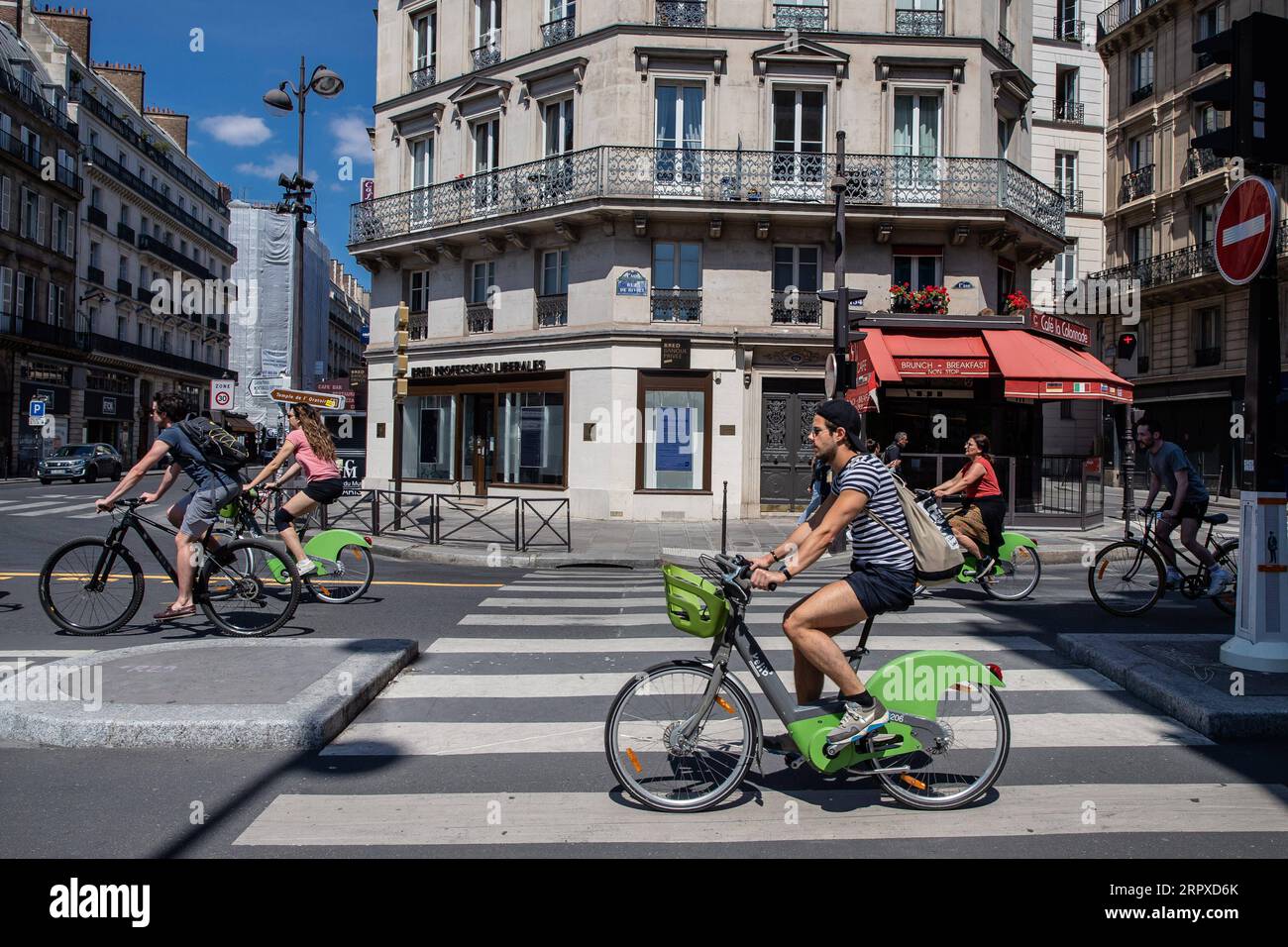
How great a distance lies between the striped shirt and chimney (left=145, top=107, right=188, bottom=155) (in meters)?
69.8

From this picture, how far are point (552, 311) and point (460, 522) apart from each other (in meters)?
7.62

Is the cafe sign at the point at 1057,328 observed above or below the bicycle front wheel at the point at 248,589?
above

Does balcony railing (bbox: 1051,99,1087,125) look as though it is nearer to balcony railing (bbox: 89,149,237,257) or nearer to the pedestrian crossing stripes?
the pedestrian crossing stripes

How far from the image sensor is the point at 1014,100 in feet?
73.4

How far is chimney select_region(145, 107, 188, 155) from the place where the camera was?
62.0 meters

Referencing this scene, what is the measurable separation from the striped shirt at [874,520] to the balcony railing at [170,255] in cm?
5819

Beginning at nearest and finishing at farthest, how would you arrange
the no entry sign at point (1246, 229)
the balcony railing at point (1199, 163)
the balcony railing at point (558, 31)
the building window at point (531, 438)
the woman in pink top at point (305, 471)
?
1. the no entry sign at point (1246, 229)
2. the woman in pink top at point (305, 471)
3. the building window at point (531, 438)
4. the balcony railing at point (558, 31)
5. the balcony railing at point (1199, 163)

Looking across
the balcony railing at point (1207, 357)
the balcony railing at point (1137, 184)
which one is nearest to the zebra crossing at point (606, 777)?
the balcony railing at point (1207, 357)

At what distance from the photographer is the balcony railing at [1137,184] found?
35375 millimetres

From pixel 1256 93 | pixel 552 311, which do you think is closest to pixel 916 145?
pixel 552 311

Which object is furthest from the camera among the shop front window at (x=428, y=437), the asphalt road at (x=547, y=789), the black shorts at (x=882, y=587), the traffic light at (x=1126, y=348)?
the shop front window at (x=428, y=437)

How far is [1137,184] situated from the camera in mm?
35938

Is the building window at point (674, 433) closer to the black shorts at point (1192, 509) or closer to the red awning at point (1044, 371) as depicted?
the red awning at point (1044, 371)
